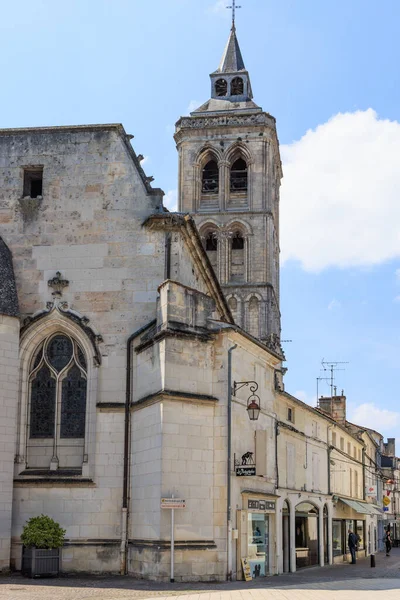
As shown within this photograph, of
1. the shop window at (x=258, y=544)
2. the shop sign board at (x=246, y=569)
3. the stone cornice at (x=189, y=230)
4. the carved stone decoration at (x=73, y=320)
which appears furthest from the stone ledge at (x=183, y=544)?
the stone cornice at (x=189, y=230)

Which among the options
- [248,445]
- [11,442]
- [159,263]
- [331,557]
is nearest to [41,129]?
[159,263]

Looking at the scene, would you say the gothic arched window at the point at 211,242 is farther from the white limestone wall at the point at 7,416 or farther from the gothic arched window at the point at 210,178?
the white limestone wall at the point at 7,416

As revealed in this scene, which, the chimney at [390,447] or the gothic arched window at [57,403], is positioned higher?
the chimney at [390,447]

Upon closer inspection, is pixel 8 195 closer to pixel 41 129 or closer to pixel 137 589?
pixel 41 129

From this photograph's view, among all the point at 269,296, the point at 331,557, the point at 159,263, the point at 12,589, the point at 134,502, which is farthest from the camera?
the point at 269,296

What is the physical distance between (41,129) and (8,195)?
178 centimetres

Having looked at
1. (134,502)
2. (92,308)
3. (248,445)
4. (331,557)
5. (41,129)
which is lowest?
(331,557)

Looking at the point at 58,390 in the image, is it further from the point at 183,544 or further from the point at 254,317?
the point at 254,317

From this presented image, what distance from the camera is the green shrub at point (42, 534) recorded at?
60.1 feet

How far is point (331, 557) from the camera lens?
104ft

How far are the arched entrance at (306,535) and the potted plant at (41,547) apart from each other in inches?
398

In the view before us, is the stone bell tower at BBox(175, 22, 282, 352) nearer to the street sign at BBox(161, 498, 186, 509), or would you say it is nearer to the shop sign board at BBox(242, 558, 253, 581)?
the shop sign board at BBox(242, 558, 253, 581)

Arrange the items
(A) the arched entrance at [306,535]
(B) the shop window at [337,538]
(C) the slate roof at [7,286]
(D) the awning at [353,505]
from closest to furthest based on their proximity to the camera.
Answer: (C) the slate roof at [7,286] → (A) the arched entrance at [306,535] → (B) the shop window at [337,538] → (D) the awning at [353,505]

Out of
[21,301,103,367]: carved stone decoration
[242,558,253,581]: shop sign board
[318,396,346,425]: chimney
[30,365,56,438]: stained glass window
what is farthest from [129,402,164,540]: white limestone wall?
[318,396,346,425]: chimney
